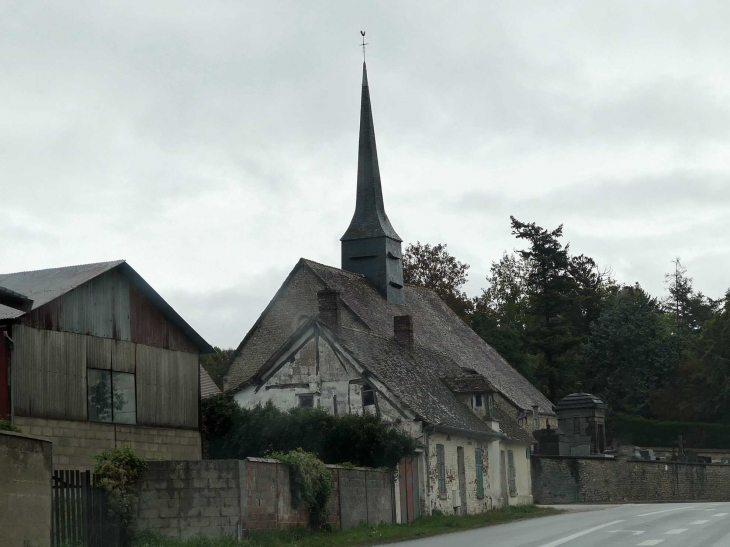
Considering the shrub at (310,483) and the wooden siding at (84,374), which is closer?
the shrub at (310,483)

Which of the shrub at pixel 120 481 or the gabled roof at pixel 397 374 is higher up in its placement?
the gabled roof at pixel 397 374

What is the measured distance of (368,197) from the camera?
54.9m

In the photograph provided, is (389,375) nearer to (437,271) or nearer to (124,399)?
(124,399)

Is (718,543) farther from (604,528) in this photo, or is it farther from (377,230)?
(377,230)

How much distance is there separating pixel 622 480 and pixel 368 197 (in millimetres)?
18649

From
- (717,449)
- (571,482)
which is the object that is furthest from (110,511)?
(717,449)

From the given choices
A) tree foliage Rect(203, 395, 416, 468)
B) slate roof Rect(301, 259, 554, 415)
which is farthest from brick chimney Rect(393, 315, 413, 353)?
tree foliage Rect(203, 395, 416, 468)

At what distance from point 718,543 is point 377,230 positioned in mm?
36698

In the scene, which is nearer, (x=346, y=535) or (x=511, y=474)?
(x=346, y=535)

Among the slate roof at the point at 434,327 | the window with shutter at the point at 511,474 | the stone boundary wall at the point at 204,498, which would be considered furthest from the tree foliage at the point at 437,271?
the stone boundary wall at the point at 204,498

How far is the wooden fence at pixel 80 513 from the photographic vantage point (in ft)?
56.5

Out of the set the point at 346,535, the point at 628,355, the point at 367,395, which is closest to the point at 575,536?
the point at 346,535

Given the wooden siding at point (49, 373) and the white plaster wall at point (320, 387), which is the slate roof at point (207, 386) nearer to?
the white plaster wall at point (320, 387)

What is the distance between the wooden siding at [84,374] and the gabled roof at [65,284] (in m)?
0.69
